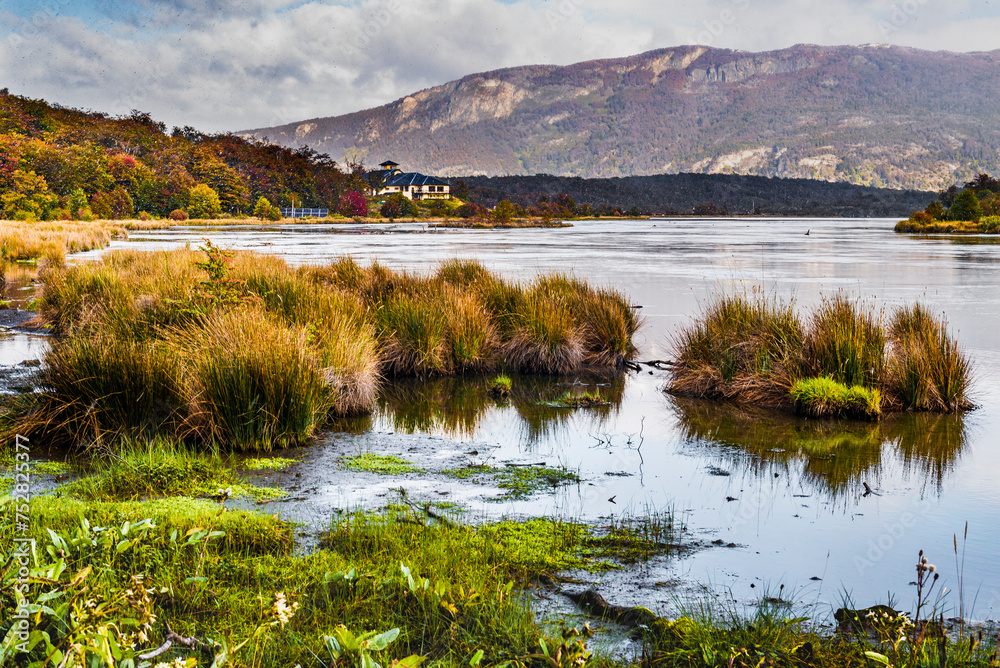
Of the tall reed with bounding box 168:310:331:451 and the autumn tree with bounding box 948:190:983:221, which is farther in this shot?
the autumn tree with bounding box 948:190:983:221

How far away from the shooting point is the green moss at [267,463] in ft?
20.6

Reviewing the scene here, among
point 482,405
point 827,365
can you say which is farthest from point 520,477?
point 827,365

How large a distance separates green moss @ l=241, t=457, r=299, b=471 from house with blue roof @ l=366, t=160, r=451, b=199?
144098 millimetres

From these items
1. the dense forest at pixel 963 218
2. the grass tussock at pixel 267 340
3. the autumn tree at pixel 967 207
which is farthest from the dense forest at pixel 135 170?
the autumn tree at pixel 967 207

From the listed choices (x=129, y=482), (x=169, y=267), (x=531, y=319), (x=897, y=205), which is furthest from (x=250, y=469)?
(x=897, y=205)

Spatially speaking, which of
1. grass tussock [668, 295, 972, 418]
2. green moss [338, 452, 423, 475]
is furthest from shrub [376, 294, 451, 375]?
green moss [338, 452, 423, 475]

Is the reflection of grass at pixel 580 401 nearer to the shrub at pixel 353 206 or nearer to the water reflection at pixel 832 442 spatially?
the water reflection at pixel 832 442

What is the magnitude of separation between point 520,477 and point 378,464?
1207 mm

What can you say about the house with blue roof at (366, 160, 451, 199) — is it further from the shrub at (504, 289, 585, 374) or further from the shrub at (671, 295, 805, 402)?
the shrub at (671, 295, 805, 402)

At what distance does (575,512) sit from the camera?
18.1 feet

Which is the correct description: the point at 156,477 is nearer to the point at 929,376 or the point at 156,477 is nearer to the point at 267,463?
the point at 267,463

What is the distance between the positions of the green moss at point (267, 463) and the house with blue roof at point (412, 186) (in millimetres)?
144098

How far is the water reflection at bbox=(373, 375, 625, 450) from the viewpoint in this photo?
8234 millimetres

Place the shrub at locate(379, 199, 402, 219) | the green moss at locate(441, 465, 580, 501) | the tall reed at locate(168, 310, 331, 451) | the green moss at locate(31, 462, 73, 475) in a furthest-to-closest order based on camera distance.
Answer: the shrub at locate(379, 199, 402, 219) < the tall reed at locate(168, 310, 331, 451) < the green moss at locate(441, 465, 580, 501) < the green moss at locate(31, 462, 73, 475)
